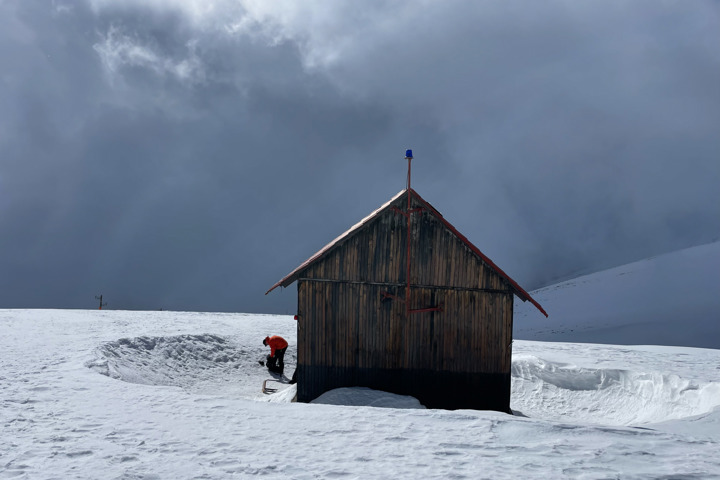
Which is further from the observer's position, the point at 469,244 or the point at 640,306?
the point at 640,306

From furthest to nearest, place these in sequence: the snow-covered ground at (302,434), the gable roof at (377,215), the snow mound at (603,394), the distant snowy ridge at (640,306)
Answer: the distant snowy ridge at (640,306), the snow mound at (603,394), the gable roof at (377,215), the snow-covered ground at (302,434)

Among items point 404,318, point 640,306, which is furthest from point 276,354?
point 640,306

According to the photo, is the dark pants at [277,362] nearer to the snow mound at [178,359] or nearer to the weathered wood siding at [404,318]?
the snow mound at [178,359]

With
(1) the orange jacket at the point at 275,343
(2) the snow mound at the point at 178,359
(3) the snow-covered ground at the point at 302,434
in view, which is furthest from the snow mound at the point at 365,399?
(1) the orange jacket at the point at 275,343

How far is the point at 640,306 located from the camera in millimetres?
63312

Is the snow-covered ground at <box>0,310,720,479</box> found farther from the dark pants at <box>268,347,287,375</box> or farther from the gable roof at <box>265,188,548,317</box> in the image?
the dark pants at <box>268,347,287,375</box>

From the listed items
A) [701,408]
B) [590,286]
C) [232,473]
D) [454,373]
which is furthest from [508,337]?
[590,286]

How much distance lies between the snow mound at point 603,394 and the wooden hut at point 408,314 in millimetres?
3190

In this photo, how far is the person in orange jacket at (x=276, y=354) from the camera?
21.2 m

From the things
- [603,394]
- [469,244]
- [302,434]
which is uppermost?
[469,244]

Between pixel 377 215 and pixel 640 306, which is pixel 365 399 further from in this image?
pixel 640 306

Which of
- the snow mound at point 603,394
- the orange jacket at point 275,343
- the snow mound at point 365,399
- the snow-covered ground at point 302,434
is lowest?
the snow mound at point 603,394

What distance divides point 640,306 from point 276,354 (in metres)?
55.4

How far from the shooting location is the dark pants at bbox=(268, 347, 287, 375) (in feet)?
70.1
